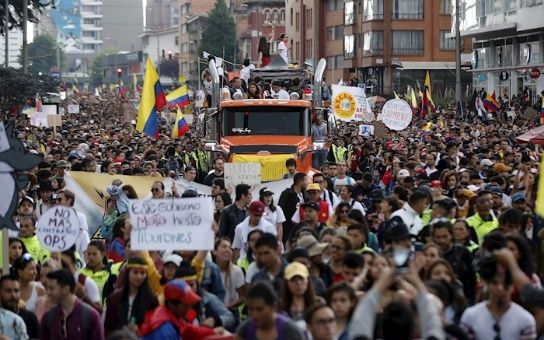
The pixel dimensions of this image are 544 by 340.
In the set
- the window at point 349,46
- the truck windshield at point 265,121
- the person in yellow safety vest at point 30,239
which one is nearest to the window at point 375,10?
the window at point 349,46

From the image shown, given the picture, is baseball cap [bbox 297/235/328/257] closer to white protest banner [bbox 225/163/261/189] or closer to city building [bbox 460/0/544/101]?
white protest banner [bbox 225/163/261/189]

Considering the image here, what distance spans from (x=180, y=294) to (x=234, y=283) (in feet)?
9.20

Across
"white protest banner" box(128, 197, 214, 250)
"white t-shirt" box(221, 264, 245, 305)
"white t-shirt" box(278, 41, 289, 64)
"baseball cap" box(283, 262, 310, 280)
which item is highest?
"white t-shirt" box(278, 41, 289, 64)

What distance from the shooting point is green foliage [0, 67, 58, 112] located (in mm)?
50438

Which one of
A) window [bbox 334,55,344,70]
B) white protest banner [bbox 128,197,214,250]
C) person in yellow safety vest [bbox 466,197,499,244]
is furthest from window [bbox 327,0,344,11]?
white protest banner [bbox 128,197,214,250]

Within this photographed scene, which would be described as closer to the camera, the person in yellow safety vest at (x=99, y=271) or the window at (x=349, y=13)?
the person in yellow safety vest at (x=99, y=271)

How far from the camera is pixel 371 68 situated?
10219 centimetres

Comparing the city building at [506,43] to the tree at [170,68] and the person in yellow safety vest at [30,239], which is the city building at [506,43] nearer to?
the person in yellow safety vest at [30,239]

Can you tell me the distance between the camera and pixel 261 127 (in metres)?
28.3

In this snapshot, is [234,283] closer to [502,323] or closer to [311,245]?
[311,245]

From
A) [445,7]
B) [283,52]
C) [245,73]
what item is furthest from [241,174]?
[445,7]

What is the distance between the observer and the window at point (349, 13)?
10406 cm

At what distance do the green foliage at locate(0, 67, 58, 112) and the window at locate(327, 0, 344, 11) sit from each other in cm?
5626

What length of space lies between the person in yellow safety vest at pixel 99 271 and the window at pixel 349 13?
301 feet
